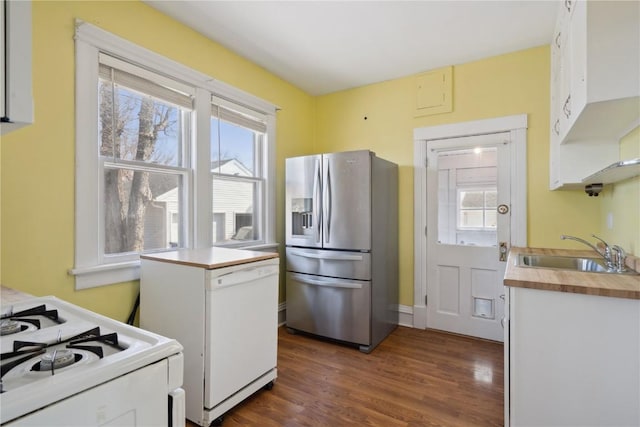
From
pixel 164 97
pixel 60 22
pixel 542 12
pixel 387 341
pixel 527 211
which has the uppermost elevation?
pixel 542 12

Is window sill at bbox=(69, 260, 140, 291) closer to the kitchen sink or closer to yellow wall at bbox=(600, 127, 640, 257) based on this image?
the kitchen sink

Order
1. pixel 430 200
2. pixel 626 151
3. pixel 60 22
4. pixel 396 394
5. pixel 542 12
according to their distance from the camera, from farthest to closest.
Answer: pixel 430 200 → pixel 542 12 → pixel 396 394 → pixel 626 151 → pixel 60 22

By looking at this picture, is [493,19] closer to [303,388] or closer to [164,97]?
[164,97]

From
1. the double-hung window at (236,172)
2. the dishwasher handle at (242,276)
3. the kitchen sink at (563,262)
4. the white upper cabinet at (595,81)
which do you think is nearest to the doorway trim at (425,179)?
the kitchen sink at (563,262)

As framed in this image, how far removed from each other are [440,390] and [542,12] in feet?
9.11

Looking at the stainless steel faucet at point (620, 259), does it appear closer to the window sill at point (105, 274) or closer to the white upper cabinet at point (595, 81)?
the white upper cabinet at point (595, 81)

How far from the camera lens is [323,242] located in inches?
119

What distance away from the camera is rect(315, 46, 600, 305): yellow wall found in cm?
278

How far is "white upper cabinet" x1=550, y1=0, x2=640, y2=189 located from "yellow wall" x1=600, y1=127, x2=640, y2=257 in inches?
3.4

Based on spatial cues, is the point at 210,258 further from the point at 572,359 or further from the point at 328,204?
the point at 572,359

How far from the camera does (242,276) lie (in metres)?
1.93

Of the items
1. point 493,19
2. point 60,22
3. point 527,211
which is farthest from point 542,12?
point 60,22

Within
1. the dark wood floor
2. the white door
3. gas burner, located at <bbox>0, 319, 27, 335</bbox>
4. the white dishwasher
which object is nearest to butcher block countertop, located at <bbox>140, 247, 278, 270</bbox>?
the white dishwasher

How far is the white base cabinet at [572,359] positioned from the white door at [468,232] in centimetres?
163
